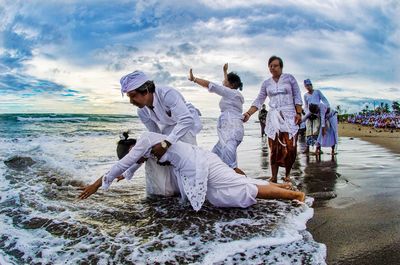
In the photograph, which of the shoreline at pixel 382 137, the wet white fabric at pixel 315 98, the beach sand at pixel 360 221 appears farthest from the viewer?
the shoreline at pixel 382 137

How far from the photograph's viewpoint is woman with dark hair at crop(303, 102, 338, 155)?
9.63 metres

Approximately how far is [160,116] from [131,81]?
2.28 ft

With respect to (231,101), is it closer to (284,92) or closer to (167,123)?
(284,92)

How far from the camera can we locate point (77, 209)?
167 inches

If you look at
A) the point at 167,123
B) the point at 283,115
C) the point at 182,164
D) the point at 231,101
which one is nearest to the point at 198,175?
the point at 182,164

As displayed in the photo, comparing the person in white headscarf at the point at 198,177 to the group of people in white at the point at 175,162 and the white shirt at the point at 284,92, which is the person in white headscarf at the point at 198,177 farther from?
the white shirt at the point at 284,92

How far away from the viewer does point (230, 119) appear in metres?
5.91

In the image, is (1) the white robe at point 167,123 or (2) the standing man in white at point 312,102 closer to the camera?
(1) the white robe at point 167,123

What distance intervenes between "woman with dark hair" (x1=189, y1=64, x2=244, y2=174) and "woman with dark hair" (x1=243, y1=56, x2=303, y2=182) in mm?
212

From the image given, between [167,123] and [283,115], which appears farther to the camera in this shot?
[283,115]

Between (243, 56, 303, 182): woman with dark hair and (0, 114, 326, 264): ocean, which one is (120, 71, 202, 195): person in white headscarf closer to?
(0, 114, 326, 264): ocean

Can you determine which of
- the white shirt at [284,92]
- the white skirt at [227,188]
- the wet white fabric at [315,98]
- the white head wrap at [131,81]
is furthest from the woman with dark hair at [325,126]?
the white head wrap at [131,81]

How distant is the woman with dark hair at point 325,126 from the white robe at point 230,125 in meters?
4.23

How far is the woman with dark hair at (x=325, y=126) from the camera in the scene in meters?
9.63
